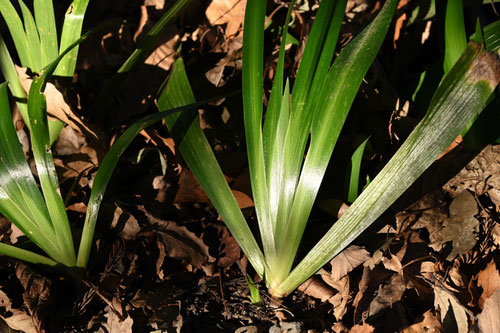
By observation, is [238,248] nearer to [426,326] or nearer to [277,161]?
[277,161]

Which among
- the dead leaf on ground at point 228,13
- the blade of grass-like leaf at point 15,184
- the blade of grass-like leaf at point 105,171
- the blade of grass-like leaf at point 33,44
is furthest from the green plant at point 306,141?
the dead leaf on ground at point 228,13

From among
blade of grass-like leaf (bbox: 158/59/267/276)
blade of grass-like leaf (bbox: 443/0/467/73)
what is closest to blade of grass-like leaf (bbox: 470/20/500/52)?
blade of grass-like leaf (bbox: 443/0/467/73)

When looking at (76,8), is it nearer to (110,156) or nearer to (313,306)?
(110,156)

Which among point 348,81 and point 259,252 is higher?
point 348,81

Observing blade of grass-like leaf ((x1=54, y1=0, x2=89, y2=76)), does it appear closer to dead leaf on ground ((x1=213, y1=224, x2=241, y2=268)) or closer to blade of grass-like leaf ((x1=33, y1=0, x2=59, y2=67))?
blade of grass-like leaf ((x1=33, y1=0, x2=59, y2=67))

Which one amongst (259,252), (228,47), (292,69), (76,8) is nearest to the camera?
(259,252)

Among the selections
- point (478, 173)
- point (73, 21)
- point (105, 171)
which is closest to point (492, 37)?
point (478, 173)

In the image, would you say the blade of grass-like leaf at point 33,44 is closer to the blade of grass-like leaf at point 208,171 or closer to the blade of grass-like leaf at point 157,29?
the blade of grass-like leaf at point 157,29

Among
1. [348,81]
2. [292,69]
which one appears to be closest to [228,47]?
[292,69]

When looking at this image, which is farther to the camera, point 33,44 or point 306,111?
point 33,44
